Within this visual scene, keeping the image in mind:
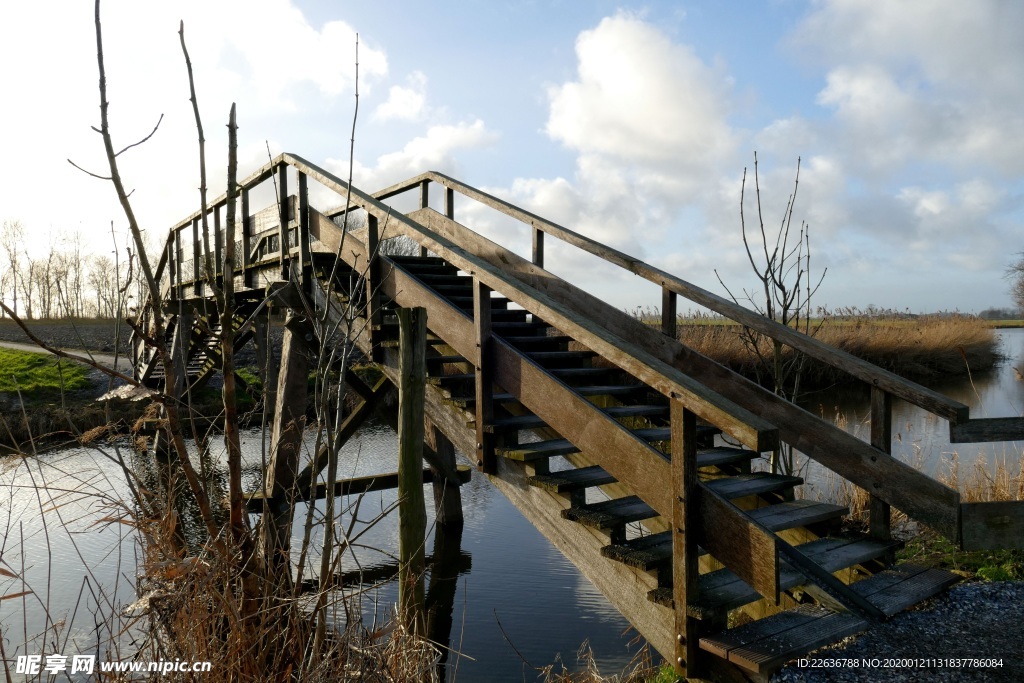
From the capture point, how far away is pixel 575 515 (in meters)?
3.87

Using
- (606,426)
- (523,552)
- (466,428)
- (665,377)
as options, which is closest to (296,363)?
(466,428)

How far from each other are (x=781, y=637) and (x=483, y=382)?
7.03 ft

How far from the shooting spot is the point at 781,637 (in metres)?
3.18

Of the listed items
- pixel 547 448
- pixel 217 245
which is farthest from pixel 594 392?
pixel 217 245

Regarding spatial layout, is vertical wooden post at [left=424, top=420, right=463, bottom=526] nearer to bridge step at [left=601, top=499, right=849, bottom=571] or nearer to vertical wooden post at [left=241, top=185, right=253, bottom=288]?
vertical wooden post at [left=241, top=185, right=253, bottom=288]

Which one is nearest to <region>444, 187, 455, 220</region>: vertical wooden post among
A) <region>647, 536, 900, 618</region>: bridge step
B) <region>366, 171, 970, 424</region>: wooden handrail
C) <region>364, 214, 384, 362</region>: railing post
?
<region>366, 171, 970, 424</region>: wooden handrail

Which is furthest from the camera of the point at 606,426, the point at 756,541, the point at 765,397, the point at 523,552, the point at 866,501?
the point at 523,552

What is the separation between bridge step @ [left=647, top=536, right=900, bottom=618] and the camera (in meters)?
3.21

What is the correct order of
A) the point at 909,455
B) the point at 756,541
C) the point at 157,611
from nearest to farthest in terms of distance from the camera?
1. the point at 157,611
2. the point at 756,541
3. the point at 909,455

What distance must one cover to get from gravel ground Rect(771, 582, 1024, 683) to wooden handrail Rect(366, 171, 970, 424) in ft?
3.29

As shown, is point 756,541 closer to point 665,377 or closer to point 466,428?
point 665,377

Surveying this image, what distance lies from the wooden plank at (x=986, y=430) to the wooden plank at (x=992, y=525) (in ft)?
1.20

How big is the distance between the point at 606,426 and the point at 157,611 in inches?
81.3

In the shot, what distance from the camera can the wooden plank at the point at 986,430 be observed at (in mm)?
4008
